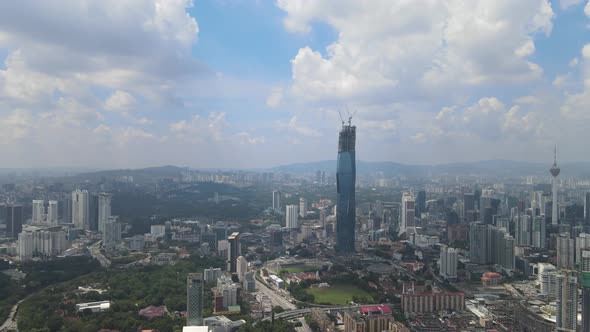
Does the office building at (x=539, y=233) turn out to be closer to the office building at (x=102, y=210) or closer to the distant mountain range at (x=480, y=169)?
the distant mountain range at (x=480, y=169)

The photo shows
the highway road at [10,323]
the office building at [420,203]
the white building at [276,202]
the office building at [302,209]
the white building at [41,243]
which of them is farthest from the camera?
the white building at [276,202]

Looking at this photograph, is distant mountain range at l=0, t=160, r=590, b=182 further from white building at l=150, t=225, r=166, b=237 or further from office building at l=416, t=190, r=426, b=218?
white building at l=150, t=225, r=166, b=237

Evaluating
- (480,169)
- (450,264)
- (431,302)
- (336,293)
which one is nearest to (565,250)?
(450,264)

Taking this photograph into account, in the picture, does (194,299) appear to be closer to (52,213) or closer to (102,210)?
(102,210)

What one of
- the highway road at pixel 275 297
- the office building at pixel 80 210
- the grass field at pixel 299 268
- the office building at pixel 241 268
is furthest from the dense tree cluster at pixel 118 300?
the office building at pixel 80 210

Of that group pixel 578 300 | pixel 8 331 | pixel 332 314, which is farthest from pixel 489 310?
pixel 8 331

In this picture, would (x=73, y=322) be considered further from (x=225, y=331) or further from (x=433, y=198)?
(x=433, y=198)
